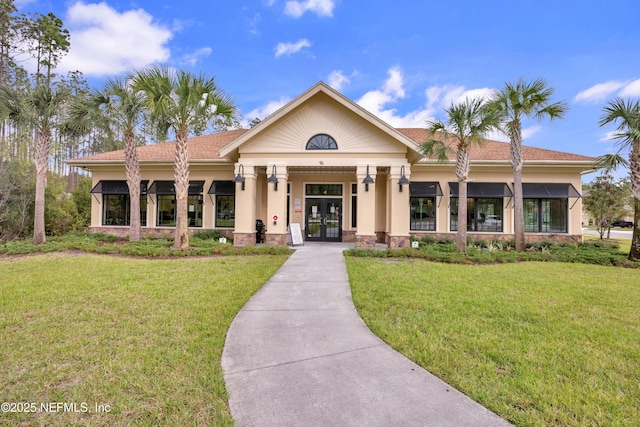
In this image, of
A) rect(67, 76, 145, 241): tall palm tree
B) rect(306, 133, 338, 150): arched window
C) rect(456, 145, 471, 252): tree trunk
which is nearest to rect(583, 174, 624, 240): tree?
rect(456, 145, 471, 252): tree trunk

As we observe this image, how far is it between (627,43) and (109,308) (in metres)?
21.2

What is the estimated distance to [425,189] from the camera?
1473 cm

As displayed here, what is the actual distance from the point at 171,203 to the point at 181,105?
22.1ft

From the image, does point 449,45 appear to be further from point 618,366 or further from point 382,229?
point 618,366

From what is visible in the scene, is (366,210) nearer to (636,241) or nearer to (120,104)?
(636,241)

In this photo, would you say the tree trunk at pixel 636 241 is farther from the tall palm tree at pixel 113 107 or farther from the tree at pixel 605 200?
the tall palm tree at pixel 113 107

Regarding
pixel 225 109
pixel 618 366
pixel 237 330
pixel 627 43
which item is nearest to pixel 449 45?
pixel 627 43

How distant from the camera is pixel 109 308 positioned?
5008 millimetres

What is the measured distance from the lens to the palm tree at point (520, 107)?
10.8 meters

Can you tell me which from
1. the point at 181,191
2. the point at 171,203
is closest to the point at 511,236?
the point at 181,191

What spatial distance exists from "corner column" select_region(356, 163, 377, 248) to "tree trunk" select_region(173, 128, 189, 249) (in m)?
7.05

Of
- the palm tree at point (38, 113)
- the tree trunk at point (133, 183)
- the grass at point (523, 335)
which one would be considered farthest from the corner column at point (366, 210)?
the palm tree at point (38, 113)

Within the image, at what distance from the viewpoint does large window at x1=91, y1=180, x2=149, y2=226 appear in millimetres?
15586

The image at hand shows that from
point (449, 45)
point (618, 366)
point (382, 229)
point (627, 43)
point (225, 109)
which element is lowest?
point (618, 366)
